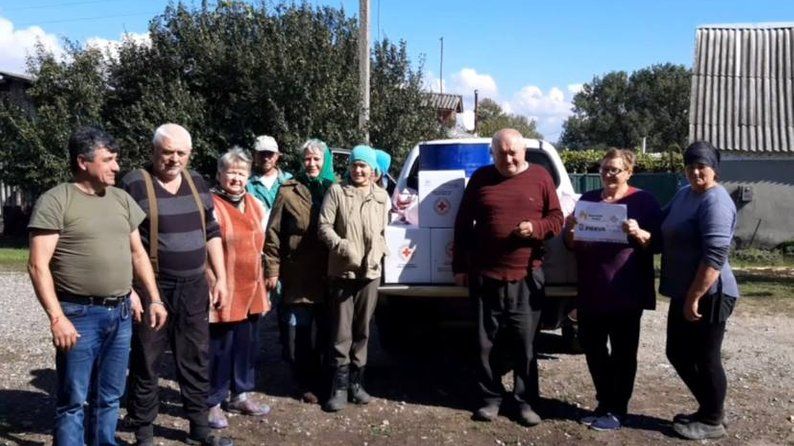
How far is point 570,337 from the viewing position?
6836mm

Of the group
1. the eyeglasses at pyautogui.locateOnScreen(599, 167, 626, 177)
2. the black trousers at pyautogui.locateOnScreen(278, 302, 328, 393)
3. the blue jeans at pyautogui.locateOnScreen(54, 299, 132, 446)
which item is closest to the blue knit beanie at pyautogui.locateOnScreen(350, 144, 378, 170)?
the black trousers at pyautogui.locateOnScreen(278, 302, 328, 393)

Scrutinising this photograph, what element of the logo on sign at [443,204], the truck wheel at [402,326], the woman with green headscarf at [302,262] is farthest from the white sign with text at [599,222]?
the woman with green headscarf at [302,262]

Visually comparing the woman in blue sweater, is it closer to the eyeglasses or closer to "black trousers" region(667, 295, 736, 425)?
"black trousers" region(667, 295, 736, 425)

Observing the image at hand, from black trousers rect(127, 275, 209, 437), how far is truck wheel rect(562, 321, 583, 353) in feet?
10.1

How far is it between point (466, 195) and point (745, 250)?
1128 centimetres

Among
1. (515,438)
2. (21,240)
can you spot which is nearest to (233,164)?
(515,438)

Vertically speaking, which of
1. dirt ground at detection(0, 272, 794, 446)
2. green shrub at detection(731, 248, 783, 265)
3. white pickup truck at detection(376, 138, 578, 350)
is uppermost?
white pickup truck at detection(376, 138, 578, 350)

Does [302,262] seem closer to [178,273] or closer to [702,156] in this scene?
[178,273]

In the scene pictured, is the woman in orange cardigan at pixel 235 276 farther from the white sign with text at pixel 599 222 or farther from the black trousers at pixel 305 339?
the white sign with text at pixel 599 222

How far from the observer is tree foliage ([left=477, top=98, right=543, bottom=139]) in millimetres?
55625

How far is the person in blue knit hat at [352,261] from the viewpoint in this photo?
5.20 metres

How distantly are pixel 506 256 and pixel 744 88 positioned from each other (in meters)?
13.3

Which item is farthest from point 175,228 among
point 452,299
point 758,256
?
point 758,256

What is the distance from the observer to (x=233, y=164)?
4902mm
